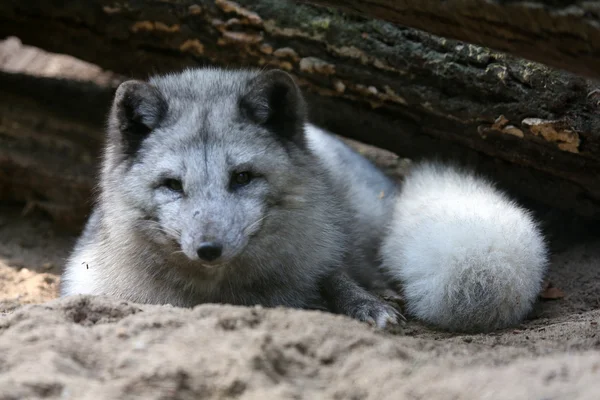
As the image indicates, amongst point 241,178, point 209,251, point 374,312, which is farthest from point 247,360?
point 374,312

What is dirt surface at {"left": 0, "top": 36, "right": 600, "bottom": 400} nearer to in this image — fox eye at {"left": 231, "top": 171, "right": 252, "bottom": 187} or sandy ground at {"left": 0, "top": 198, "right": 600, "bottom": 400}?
sandy ground at {"left": 0, "top": 198, "right": 600, "bottom": 400}

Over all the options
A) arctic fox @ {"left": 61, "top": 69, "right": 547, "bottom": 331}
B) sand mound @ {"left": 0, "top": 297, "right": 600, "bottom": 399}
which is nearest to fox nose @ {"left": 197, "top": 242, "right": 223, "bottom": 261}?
arctic fox @ {"left": 61, "top": 69, "right": 547, "bottom": 331}

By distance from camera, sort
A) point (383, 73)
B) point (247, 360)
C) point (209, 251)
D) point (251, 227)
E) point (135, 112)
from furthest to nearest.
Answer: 1. point (383, 73)
2. point (135, 112)
3. point (251, 227)
4. point (209, 251)
5. point (247, 360)

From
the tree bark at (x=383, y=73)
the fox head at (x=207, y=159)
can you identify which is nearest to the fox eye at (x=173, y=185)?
the fox head at (x=207, y=159)

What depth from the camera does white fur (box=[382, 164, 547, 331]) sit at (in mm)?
3652

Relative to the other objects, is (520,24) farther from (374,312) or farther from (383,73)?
(383,73)

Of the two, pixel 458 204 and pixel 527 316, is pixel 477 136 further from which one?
pixel 527 316

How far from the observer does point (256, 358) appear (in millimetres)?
2395

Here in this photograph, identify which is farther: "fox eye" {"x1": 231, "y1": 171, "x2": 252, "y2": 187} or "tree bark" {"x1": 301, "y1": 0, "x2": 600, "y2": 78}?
"fox eye" {"x1": 231, "y1": 171, "x2": 252, "y2": 187}

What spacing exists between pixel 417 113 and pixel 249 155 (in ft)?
5.36

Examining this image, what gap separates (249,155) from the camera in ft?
11.1

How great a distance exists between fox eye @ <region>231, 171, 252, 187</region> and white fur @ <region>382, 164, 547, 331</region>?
1.19m

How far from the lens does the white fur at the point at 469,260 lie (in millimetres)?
3652

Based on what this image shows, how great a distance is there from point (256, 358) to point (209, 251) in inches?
29.3
